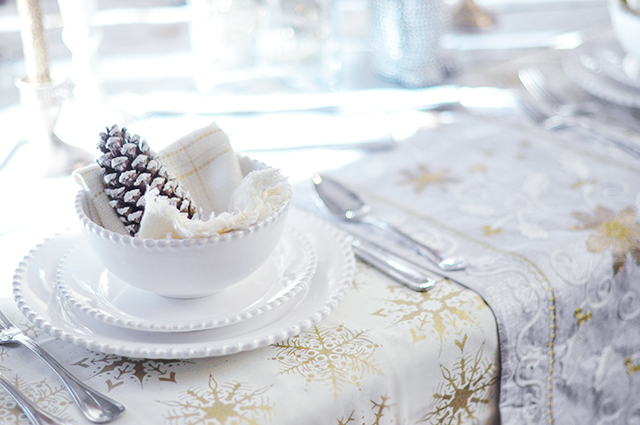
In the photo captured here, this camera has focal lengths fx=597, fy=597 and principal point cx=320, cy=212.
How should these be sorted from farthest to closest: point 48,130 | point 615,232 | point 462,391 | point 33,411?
point 48,130 < point 615,232 < point 462,391 < point 33,411

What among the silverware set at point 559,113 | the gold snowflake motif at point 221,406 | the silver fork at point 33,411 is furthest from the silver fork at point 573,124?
the silver fork at point 33,411

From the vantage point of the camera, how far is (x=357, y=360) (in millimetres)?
416

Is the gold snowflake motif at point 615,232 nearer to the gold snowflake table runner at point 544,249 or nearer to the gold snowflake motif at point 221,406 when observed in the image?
the gold snowflake table runner at point 544,249

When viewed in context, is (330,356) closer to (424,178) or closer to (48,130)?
(424,178)

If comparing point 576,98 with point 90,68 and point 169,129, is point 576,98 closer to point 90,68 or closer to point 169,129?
point 169,129

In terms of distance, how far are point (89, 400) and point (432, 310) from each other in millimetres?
253

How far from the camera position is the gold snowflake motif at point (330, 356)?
1.32 feet

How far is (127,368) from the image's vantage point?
0.40m

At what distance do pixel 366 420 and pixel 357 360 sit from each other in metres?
0.04

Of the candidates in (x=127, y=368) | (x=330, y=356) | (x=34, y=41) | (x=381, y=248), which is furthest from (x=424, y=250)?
(x=34, y=41)

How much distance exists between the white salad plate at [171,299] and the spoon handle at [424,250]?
0.10 metres

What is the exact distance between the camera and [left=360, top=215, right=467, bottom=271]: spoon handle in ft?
1.70

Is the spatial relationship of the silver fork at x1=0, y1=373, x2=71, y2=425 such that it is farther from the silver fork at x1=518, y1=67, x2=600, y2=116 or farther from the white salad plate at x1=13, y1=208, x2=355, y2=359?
the silver fork at x1=518, y1=67, x2=600, y2=116

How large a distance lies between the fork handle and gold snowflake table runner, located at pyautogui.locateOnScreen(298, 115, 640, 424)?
286 mm
